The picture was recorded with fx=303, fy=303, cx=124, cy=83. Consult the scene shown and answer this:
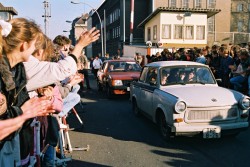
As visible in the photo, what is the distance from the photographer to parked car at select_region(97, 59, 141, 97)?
1212 centimetres

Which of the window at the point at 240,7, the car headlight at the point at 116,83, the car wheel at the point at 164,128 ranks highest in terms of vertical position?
the window at the point at 240,7

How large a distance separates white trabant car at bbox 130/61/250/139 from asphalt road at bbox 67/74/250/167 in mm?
306

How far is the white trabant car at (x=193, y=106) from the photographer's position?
19.0 feet

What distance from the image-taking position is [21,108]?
7.59 feet

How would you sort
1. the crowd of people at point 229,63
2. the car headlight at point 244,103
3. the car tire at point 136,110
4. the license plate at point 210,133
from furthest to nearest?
the crowd of people at point 229,63 < the car tire at point 136,110 < the car headlight at point 244,103 < the license plate at point 210,133

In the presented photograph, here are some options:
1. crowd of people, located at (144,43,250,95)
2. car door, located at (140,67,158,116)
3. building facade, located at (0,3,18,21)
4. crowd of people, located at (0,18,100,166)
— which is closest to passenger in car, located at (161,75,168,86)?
car door, located at (140,67,158,116)

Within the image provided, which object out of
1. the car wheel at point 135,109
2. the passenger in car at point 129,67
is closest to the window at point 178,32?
the passenger in car at point 129,67

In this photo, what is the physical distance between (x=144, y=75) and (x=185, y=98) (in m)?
2.47

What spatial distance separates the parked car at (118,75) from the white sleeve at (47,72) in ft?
26.9

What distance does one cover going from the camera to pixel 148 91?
7414mm

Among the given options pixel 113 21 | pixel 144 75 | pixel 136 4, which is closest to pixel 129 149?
pixel 144 75

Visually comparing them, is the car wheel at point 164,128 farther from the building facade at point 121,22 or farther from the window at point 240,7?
the window at point 240,7

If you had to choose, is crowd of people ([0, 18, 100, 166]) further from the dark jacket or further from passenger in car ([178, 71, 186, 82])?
passenger in car ([178, 71, 186, 82])

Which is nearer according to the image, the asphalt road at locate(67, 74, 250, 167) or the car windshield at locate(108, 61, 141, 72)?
the asphalt road at locate(67, 74, 250, 167)
